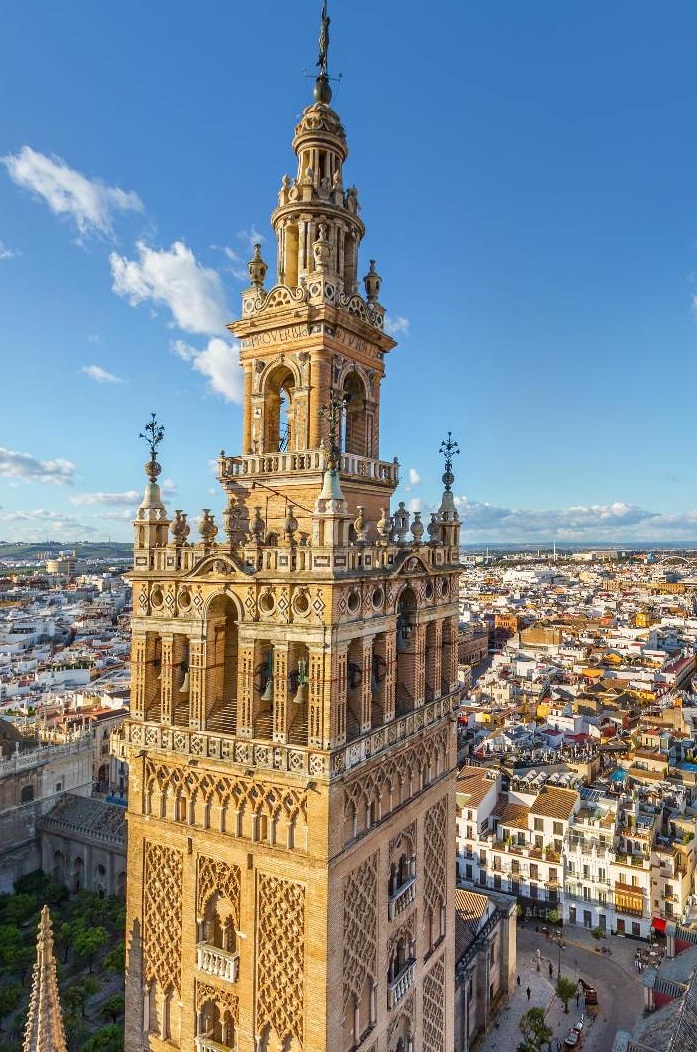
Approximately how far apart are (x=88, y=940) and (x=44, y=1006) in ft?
102

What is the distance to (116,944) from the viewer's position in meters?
45.4

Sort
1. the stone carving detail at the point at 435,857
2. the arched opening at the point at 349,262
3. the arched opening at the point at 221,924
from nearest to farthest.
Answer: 1. the arched opening at the point at 221,924
2. the stone carving detail at the point at 435,857
3. the arched opening at the point at 349,262

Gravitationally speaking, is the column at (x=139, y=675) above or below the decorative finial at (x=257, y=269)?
below

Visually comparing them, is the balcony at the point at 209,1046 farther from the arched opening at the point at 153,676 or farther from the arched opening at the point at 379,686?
the arched opening at the point at 379,686

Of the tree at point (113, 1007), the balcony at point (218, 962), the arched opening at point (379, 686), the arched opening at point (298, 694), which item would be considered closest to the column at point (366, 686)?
the arched opening at point (379, 686)

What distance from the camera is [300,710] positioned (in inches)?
651

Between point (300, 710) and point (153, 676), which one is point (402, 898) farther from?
point (153, 676)

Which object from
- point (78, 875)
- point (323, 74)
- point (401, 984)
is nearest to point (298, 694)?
point (401, 984)

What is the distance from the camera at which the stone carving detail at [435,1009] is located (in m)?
20.9

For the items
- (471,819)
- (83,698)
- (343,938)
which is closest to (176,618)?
(343,938)

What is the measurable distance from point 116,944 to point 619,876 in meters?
37.2

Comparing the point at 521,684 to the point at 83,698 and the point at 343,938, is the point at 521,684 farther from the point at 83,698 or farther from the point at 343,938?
the point at 343,938

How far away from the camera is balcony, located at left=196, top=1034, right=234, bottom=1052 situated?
54.9 ft

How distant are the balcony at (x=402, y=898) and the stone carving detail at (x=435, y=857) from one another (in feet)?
4.01
